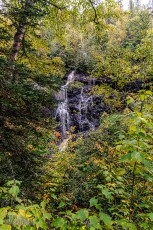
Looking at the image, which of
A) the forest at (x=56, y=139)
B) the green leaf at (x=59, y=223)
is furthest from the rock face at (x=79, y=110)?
the green leaf at (x=59, y=223)

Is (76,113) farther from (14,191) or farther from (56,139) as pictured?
(14,191)

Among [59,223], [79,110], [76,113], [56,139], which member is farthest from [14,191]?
[79,110]

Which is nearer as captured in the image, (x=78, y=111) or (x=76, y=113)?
(x=76, y=113)

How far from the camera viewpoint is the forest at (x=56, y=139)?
1.72 metres

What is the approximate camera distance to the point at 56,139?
6.73 m

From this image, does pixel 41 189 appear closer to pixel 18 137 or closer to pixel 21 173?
pixel 21 173

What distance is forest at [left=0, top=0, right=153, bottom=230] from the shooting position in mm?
1717

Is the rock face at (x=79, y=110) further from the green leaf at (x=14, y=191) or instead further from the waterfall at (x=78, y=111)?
the green leaf at (x=14, y=191)

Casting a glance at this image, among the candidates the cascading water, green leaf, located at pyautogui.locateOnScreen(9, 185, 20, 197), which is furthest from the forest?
the cascading water

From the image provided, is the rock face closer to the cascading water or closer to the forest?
the cascading water

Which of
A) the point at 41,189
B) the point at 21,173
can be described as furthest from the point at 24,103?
the point at 41,189

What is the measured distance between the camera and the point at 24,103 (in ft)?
12.3

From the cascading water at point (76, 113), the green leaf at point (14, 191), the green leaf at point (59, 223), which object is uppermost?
the green leaf at point (14, 191)

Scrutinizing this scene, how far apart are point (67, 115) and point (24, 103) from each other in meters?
10.5
